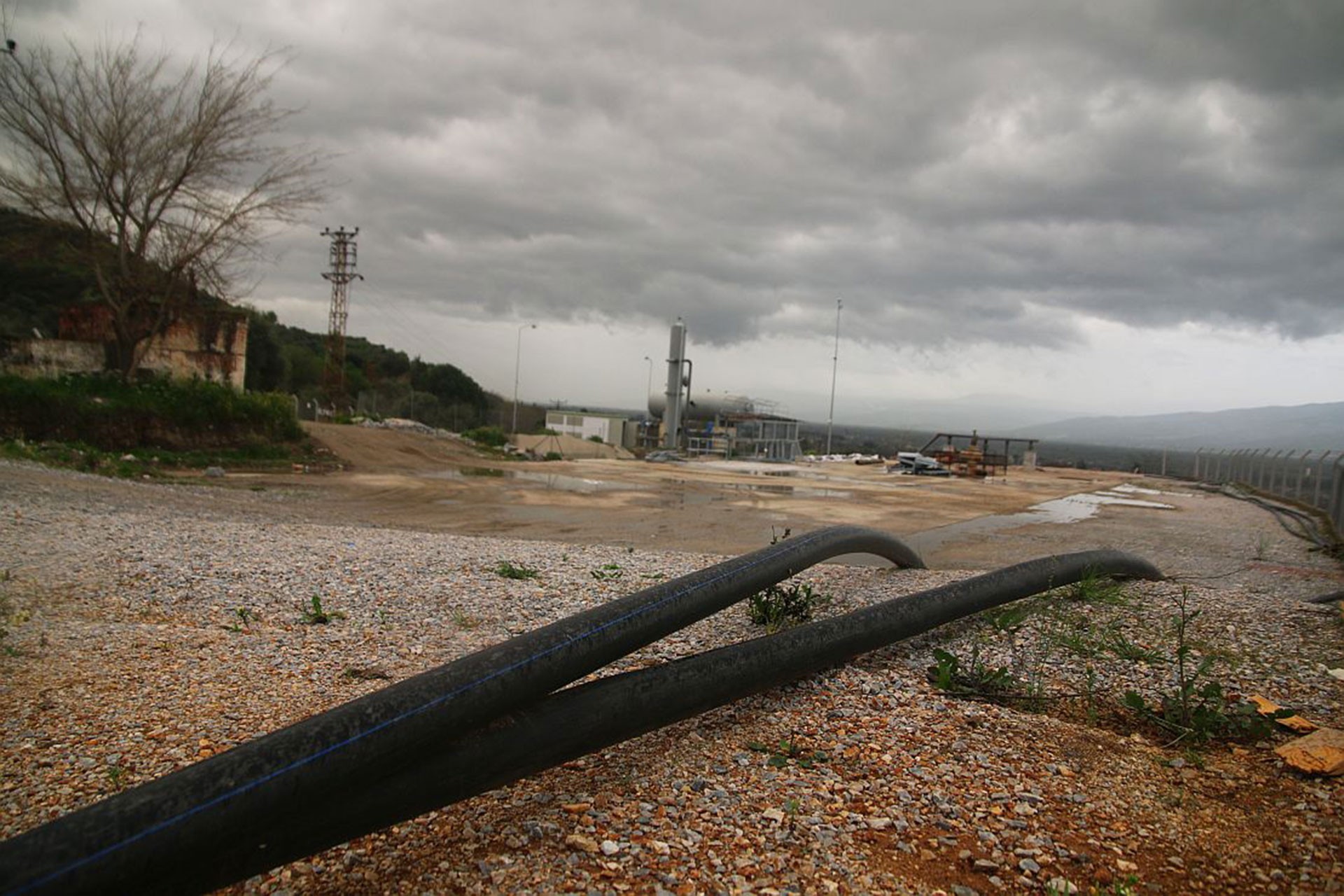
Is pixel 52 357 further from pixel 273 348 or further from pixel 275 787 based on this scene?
pixel 273 348

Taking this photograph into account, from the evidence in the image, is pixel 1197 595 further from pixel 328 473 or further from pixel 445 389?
pixel 445 389

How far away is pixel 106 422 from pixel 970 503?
22.2 meters

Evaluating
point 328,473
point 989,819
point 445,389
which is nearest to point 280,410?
point 328,473

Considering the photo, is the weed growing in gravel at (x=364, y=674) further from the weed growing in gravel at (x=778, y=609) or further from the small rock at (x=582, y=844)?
the weed growing in gravel at (x=778, y=609)

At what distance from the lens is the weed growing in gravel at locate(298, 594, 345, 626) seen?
18.2 ft

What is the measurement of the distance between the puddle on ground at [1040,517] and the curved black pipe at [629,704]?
793 cm

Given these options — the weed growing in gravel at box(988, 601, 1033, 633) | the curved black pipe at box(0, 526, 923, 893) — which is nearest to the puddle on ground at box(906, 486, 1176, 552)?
the weed growing in gravel at box(988, 601, 1033, 633)

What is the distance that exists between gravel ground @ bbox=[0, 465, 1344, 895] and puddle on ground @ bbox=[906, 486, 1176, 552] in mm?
7063

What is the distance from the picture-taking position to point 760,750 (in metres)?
3.53

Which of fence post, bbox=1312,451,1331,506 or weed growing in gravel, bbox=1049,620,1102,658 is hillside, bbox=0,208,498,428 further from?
fence post, bbox=1312,451,1331,506

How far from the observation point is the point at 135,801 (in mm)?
2244

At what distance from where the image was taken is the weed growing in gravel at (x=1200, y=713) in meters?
3.76

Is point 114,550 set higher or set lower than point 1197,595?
lower

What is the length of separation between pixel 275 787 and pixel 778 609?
357 centimetres
